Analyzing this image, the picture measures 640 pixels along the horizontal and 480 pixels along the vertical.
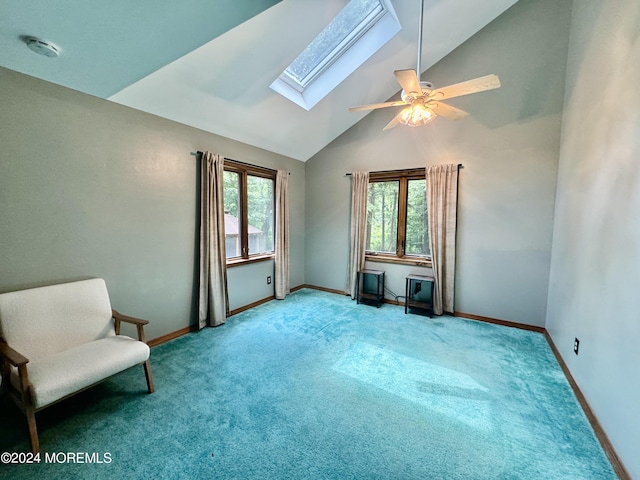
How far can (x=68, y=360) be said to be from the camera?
1733 millimetres

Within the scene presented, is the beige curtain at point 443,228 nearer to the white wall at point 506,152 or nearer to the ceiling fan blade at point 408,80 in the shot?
the white wall at point 506,152

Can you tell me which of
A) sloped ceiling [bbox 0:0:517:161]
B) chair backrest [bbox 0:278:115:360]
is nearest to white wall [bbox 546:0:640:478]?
sloped ceiling [bbox 0:0:517:161]

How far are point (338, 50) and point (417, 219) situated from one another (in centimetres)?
257

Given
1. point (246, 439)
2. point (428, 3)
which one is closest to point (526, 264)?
point (428, 3)

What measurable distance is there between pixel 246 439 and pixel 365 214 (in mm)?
3384

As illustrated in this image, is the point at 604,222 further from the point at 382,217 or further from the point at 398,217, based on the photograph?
the point at 382,217

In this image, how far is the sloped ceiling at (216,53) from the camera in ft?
5.14

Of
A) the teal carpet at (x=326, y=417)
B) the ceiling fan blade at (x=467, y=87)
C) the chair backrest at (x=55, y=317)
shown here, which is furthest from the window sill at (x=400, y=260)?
the chair backrest at (x=55, y=317)

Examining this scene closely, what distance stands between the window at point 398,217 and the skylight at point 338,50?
1565 millimetres

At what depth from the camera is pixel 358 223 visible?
4301 mm

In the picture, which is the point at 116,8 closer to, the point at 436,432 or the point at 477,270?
the point at 436,432

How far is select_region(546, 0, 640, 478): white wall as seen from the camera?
4.78 feet

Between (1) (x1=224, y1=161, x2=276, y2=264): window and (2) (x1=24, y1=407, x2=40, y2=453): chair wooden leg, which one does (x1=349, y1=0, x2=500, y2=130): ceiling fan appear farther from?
(2) (x1=24, y1=407, x2=40, y2=453): chair wooden leg

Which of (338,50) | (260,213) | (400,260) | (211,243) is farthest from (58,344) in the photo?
(338,50)
